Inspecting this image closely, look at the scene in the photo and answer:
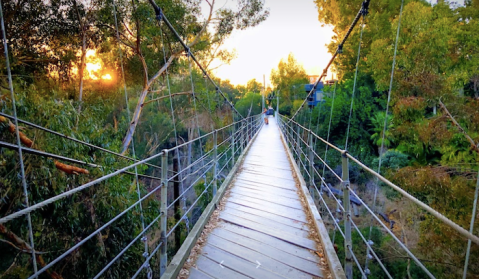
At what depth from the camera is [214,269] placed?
1.73 m

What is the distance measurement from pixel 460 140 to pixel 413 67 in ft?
7.85

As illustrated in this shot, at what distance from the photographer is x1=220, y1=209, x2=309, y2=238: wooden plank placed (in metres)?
2.24

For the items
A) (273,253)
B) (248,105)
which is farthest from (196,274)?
(248,105)

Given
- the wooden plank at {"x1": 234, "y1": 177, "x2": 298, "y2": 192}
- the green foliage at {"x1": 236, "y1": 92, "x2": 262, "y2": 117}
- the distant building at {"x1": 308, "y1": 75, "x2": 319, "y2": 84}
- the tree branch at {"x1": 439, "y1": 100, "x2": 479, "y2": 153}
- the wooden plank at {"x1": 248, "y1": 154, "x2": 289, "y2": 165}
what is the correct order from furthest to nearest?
the green foliage at {"x1": 236, "y1": 92, "x2": 262, "y2": 117}, the distant building at {"x1": 308, "y1": 75, "x2": 319, "y2": 84}, the wooden plank at {"x1": 248, "y1": 154, "x2": 289, "y2": 165}, the tree branch at {"x1": 439, "y1": 100, "x2": 479, "y2": 153}, the wooden plank at {"x1": 234, "y1": 177, "x2": 298, "y2": 192}

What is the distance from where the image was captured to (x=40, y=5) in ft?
16.2

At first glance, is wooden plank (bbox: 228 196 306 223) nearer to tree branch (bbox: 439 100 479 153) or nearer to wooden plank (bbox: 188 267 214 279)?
wooden plank (bbox: 188 267 214 279)

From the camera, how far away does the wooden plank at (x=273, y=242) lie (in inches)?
75.0

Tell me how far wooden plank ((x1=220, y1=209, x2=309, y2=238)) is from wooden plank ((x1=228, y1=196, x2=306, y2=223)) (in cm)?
20

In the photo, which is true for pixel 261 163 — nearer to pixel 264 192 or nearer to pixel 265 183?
pixel 265 183

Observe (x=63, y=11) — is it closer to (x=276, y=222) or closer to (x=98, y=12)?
(x=98, y=12)

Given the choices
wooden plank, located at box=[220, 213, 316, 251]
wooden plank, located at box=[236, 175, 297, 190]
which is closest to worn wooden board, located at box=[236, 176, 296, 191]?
wooden plank, located at box=[236, 175, 297, 190]

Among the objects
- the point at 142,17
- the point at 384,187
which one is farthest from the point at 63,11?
the point at 384,187

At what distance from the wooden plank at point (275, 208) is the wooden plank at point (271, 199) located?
71 millimetres

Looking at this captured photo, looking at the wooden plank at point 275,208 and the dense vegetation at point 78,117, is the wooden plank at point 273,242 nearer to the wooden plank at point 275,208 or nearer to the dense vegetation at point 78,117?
the wooden plank at point 275,208
